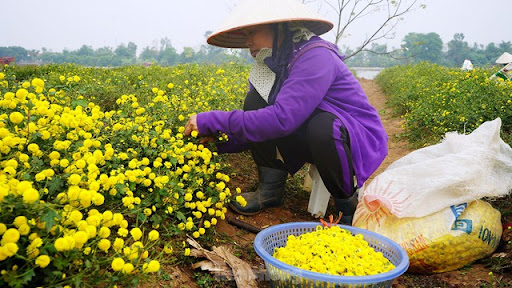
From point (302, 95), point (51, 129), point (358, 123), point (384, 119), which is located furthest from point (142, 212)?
point (384, 119)

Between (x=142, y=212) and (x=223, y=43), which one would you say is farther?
(x=223, y=43)

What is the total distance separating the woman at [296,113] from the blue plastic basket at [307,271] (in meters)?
0.41

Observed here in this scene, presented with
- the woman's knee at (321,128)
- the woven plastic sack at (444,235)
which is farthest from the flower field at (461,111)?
the woman's knee at (321,128)

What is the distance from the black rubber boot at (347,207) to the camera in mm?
2432

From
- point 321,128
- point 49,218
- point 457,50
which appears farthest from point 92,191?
point 457,50

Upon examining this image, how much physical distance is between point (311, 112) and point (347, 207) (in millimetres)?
634

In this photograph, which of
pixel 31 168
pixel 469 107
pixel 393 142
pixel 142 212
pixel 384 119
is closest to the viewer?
pixel 31 168

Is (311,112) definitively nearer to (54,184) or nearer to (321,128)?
(321,128)

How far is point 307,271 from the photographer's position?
1.53m

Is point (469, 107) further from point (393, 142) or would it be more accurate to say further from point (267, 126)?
point (267, 126)

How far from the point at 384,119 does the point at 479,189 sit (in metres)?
5.82

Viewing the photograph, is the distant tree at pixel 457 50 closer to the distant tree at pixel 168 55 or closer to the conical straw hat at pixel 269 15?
the distant tree at pixel 168 55

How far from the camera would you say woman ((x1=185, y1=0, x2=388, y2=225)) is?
84.8 inches

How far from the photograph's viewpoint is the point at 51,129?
1.64 metres
